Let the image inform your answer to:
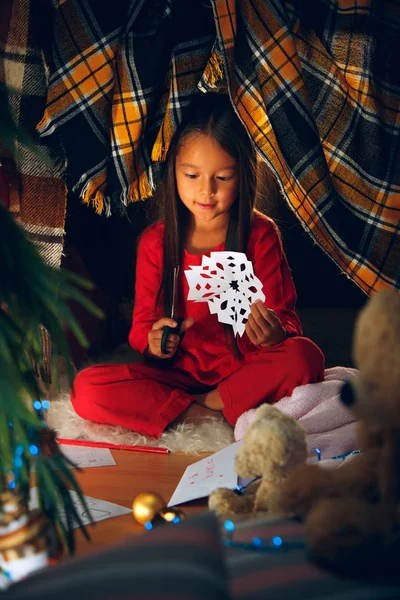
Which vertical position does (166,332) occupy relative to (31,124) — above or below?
below

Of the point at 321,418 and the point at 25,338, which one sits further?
the point at 321,418

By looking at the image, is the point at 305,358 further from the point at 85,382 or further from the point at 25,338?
the point at 25,338

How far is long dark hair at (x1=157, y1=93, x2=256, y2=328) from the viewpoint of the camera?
5.35 ft

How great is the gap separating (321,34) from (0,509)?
1.21 m

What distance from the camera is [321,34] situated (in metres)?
1.48

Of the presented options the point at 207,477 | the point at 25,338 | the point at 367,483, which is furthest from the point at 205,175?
the point at 367,483

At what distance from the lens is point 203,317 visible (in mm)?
1721

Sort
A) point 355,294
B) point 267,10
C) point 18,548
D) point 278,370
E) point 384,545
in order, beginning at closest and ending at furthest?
point 384,545 → point 18,548 → point 267,10 → point 278,370 → point 355,294

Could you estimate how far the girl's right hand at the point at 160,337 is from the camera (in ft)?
5.24

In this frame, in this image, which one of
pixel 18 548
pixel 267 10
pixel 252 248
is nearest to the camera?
pixel 18 548

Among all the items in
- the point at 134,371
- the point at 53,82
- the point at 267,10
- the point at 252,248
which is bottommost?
the point at 134,371

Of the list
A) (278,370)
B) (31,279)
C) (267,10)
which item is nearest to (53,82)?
(267,10)

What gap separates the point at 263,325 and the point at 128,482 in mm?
472

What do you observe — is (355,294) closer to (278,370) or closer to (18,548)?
(278,370)
